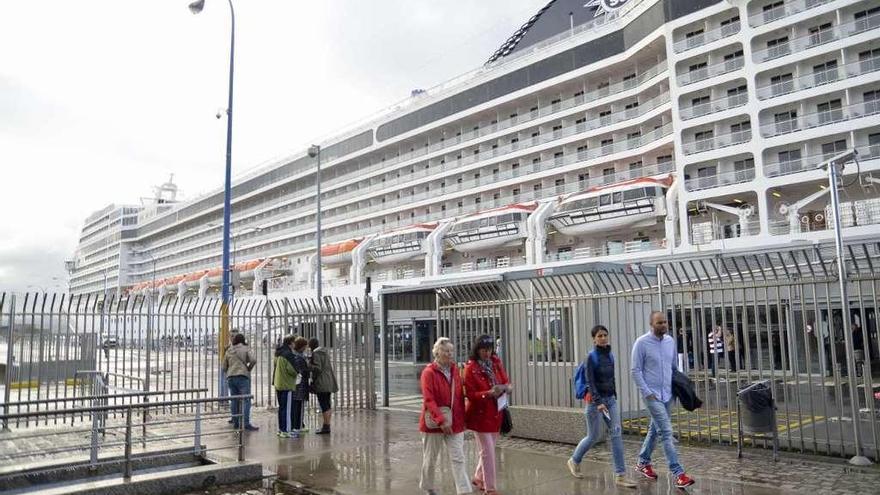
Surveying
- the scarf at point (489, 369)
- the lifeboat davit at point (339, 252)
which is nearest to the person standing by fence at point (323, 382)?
the scarf at point (489, 369)

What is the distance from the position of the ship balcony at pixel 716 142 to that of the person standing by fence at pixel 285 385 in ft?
104

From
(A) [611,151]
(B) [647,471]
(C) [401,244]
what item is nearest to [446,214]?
(C) [401,244]

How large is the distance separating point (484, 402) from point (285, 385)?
5.04 m

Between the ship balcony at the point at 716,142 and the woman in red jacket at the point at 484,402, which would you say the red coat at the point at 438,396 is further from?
the ship balcony at the point at 716,142

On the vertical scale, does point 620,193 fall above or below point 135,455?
above

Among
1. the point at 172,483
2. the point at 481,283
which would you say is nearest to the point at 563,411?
the point at 481,283

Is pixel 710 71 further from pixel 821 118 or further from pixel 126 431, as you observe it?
pixel 126 431

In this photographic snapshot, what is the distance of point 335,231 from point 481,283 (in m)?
55.7

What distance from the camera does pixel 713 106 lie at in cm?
3694

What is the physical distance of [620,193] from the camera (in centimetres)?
3988

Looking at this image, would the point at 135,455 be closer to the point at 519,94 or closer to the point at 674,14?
the point at 674,14

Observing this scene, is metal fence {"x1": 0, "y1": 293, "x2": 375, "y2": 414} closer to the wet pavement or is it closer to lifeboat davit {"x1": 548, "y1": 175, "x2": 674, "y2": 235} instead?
the wet pavement

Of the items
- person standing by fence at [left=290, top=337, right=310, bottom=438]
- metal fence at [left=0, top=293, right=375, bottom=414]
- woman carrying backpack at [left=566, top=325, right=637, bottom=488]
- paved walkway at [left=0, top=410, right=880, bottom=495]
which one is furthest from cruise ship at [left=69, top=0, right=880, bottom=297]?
woman carrying backpack at [left=566, top=325, right=637, bottom=488]

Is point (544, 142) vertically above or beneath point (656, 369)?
above
